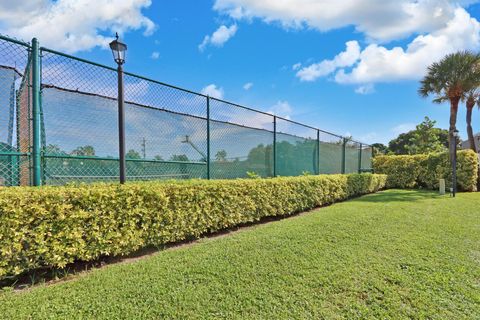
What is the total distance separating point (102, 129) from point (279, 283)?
11.2 ft

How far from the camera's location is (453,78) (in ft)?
42.4

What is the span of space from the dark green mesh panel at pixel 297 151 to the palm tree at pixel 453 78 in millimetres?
6967

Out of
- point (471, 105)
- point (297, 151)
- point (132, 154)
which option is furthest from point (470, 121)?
point (132, 154)

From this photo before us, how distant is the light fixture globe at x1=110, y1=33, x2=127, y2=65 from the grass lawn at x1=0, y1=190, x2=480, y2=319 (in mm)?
2793

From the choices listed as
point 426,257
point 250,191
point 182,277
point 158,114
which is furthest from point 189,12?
point 426,257

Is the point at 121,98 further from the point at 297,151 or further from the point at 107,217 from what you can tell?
the point at 297,151

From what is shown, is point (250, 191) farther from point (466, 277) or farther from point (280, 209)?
point (466, 277)

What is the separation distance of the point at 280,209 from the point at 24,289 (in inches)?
190

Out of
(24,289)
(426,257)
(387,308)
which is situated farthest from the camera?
(426,257)

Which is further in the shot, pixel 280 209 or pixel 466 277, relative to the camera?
pixel 280 209

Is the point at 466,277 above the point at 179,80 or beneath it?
beneath

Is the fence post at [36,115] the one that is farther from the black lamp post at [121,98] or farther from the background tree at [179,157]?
the background tree at [179,157]

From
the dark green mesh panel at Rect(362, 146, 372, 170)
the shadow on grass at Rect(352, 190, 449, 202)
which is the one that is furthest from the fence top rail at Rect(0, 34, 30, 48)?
the dark green mesh panel at Rect(362, 146, 372, 170)

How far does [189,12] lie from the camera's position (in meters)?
6.36
